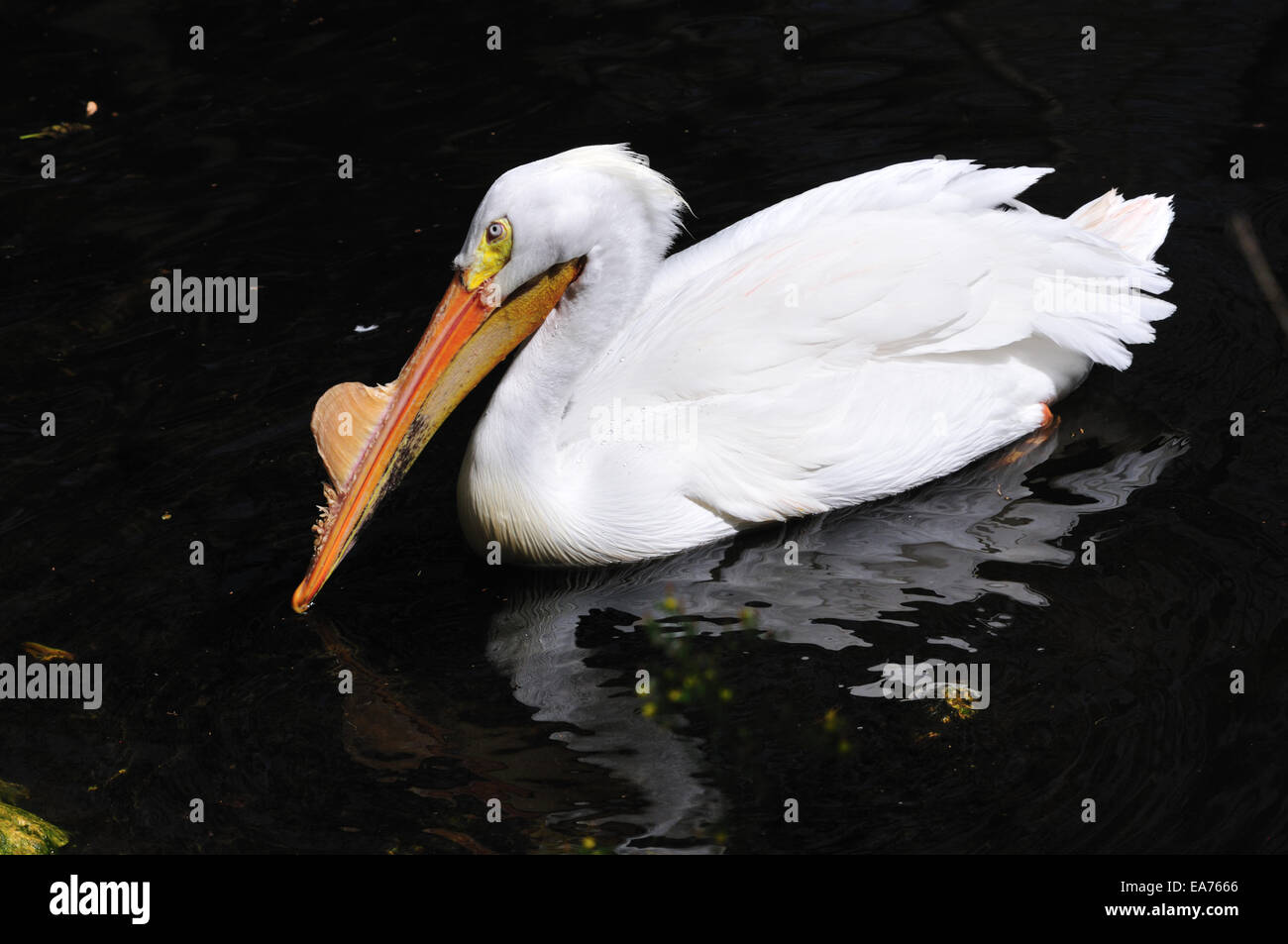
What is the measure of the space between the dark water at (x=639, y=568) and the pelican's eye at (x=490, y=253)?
0.92 meters

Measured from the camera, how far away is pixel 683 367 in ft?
16.0

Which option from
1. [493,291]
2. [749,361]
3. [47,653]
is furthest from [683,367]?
[47,653]

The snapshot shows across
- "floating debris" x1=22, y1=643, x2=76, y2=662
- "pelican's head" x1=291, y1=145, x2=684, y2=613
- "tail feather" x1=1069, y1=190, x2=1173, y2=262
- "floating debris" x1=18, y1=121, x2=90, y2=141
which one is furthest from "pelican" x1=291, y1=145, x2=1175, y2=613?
"floating debris" x1=18, y1=121, x2=90, y2=141

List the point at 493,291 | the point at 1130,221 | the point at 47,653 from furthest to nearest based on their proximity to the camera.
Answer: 1. the point at 1130,221
2. the point at 493,291
3. the point at 47,653

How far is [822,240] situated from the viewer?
16.5 feet

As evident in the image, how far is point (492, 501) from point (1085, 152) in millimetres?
3568

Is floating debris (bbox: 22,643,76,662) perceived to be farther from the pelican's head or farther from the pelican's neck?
the pelican's neck

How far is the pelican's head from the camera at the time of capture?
15.3 ft

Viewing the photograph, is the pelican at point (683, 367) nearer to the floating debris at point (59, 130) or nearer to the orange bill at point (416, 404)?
the orange bill at point (416, 404)

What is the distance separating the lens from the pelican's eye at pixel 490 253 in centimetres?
467

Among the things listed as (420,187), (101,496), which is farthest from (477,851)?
(420,187)

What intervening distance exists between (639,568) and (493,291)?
989 millimetres

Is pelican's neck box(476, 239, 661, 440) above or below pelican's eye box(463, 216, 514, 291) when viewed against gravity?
below

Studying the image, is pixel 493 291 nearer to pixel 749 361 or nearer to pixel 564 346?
pixel 564 346
